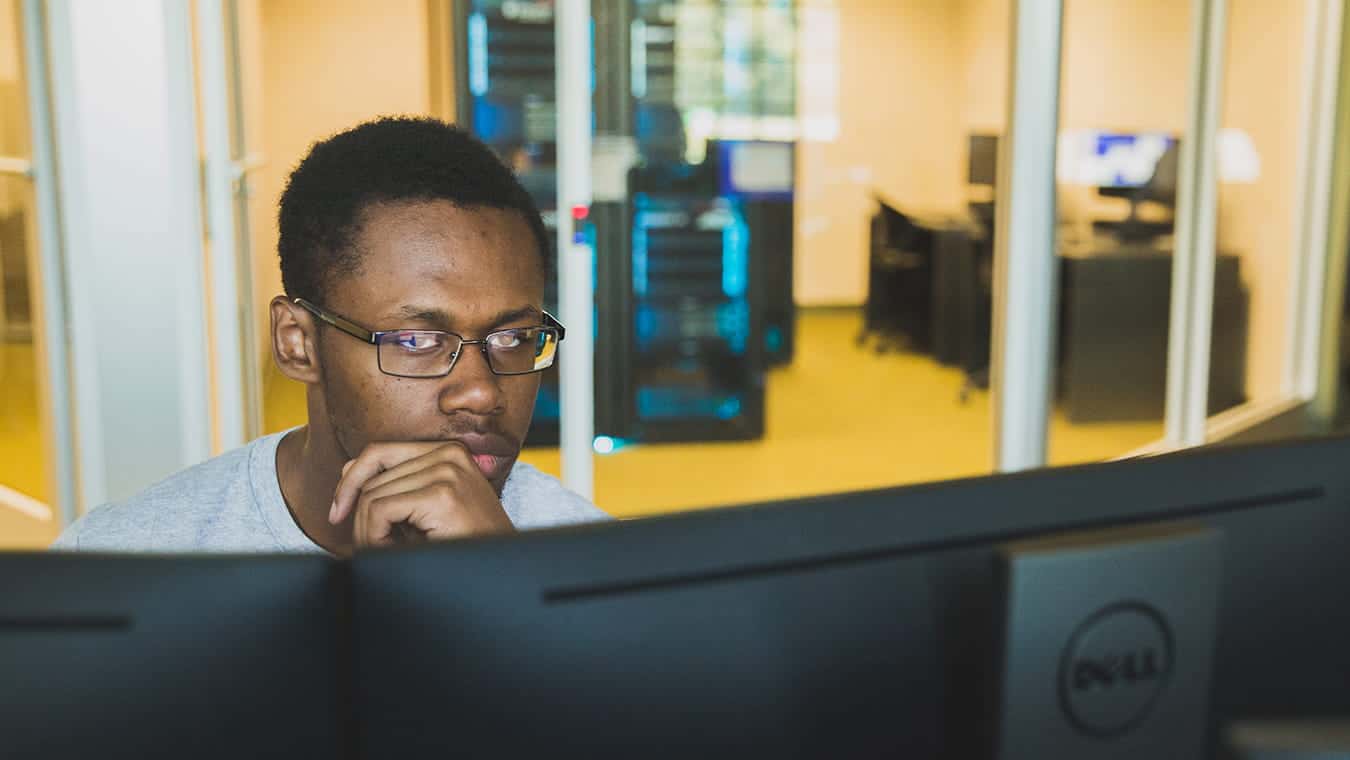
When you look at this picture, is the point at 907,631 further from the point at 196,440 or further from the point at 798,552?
the point at 196,440

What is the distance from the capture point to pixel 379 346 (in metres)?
1.19

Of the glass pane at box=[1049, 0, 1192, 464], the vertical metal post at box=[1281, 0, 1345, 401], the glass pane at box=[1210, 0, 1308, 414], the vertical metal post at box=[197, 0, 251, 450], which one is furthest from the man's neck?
the vertical metal post at box=[1281, 0, 1345, 401]

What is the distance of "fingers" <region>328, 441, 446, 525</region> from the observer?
3.55 feet

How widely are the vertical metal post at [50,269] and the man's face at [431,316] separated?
2138 millimetres

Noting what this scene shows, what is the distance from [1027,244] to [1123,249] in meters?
2.17

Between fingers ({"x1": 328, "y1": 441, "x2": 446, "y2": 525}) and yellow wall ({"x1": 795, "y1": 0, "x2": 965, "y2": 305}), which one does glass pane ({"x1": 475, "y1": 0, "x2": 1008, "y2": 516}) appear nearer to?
yellow wall ({"x1": 795, "y1": 0, "x2": 965, "y2": 305})

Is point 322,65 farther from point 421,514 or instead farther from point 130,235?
point 421,514

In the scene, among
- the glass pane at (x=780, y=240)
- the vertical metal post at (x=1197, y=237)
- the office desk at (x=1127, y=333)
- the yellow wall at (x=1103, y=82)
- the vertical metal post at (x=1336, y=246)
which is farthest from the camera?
the office desk at (x=1127, y=333)

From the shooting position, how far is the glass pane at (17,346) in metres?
3.06

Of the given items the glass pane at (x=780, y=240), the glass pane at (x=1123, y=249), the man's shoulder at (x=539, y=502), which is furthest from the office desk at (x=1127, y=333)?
the man's shoulder at (x=539, y=502)

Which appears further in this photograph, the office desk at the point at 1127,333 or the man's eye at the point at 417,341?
the office desk at the point at 1127,333

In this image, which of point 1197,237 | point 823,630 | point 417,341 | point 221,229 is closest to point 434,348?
point 417,341

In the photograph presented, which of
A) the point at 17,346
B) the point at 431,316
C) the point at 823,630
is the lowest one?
the point at 17,346

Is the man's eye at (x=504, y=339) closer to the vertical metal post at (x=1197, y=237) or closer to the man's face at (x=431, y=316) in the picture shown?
the man's face at (x=431, y=316)
